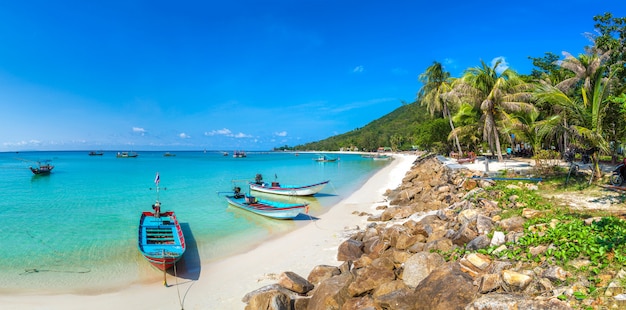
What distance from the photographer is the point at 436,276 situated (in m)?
5.69

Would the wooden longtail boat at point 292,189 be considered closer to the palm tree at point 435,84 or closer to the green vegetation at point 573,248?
the green vegetation at point 573,248

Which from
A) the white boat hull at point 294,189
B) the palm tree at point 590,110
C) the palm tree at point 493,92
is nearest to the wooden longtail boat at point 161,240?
the white boat hull at point 294,189

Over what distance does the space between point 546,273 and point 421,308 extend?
2.02 meters

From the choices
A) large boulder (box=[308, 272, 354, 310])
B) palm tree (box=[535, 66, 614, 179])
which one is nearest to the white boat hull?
palm tree (box=[535, 66, 614, 179])

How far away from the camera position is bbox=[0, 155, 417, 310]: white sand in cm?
827

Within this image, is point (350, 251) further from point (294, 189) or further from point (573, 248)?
point (294, 189)

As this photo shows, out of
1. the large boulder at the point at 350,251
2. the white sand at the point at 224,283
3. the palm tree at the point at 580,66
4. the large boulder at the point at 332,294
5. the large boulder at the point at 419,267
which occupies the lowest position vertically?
the white sand at the point at 224,283

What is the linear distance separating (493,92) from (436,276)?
69.5 ft

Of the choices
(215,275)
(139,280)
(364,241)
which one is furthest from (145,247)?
(364,241)

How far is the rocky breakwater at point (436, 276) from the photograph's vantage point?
480cm

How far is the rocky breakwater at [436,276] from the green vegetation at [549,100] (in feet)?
12.4

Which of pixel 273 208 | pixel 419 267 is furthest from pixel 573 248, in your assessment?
pixel 273 208

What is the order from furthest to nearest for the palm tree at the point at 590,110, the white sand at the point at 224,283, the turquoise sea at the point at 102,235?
the turquoise sea at the point at 102,235, the palm tree at the point at 590,110, the white sand at the point at 224,283

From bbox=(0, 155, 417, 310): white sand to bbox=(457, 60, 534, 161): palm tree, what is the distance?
53.1ft
